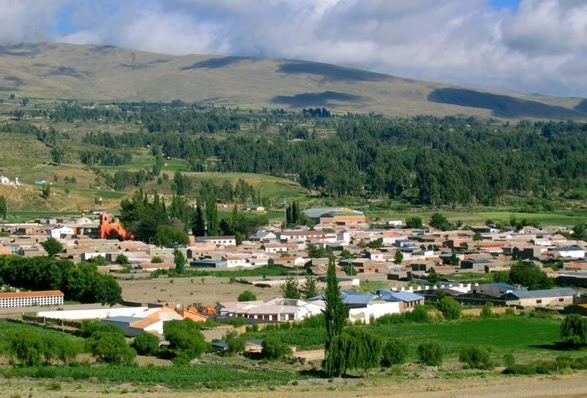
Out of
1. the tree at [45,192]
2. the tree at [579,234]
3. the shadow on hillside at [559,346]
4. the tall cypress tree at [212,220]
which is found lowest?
the shadow on hillside at [559,346]

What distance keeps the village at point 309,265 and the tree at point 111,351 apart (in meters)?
4.26

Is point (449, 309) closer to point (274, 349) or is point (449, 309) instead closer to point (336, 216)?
point (274, 349)

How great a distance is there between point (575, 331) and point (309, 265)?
22135mm

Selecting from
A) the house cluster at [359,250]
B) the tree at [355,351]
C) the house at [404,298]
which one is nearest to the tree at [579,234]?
the house cluster at [359,250]

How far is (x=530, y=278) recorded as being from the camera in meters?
46.1

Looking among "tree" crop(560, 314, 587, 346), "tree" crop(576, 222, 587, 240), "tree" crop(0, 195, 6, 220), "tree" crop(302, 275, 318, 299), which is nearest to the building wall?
"tree" crop(302, 275, 318, 299)

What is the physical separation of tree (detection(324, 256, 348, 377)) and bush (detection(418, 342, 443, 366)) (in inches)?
81.2

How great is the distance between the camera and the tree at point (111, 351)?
30078mm

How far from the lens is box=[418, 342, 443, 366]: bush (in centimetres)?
2991

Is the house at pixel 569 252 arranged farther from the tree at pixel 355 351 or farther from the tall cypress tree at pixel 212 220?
the tree at pixel 355 351

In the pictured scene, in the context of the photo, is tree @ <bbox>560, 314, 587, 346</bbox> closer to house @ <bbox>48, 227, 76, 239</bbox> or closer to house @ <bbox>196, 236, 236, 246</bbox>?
house @ <bbox>196, 236, 236, 246</bbox>

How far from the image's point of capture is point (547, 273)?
50.0 m

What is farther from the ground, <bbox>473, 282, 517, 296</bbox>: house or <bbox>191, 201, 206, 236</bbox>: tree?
<bbox>191, 201, 206, 236</bbox>: tree

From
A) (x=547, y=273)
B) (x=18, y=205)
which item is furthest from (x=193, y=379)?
(x=18, y=205)
